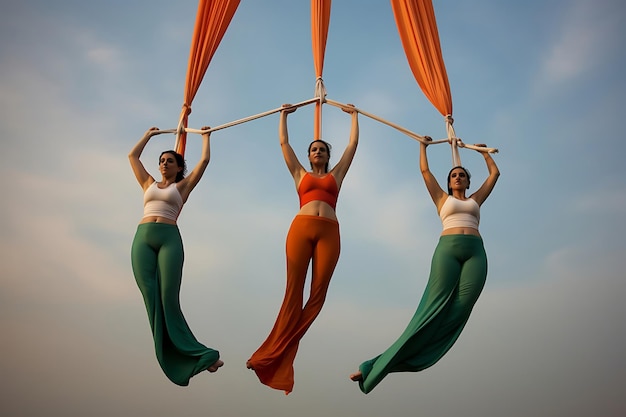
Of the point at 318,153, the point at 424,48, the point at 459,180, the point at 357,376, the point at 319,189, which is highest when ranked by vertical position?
the point at 424,48

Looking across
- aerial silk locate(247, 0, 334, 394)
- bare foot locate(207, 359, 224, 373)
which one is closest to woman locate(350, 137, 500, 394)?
aerial silk locate(247, 0, 334, 394)

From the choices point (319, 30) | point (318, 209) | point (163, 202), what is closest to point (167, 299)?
point (163, 202)

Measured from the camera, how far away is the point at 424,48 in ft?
25.3

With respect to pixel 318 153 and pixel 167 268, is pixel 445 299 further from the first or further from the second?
pixel 167 268

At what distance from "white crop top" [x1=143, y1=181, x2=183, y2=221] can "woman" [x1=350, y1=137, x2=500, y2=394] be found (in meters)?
2.57

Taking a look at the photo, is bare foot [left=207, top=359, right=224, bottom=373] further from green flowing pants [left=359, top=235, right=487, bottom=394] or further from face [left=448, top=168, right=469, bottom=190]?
face [left=448, top=168, right=469, bottom=190]

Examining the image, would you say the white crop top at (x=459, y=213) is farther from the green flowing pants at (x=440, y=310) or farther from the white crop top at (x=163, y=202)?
the white crop top at (x=163, y=202)

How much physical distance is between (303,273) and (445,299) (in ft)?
4.94

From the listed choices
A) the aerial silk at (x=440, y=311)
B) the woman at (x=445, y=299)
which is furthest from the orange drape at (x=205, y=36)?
the aerial silk at (x=440, y=311)

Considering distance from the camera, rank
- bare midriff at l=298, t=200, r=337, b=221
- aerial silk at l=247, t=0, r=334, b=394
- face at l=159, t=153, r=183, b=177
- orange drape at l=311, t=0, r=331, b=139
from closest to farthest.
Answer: aerial silk at l=247, t=0, r=334, b=394, bare midriff at l=298, t=200, r=337, b=221, face at l=159, t=153, r=183, b=177, orange drape at l=311, t=0, r=331, b=139

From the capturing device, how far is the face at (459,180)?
6.98m

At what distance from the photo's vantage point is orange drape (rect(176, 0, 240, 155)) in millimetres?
7477

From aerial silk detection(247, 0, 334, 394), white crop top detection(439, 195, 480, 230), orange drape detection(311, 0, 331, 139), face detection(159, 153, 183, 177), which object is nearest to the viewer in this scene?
aerial silk detection(247, 0, 334, 394)

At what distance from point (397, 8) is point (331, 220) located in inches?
123
